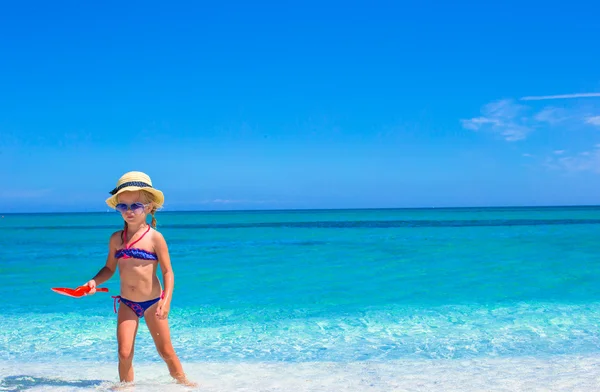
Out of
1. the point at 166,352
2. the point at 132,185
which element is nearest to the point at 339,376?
the point at 166,352

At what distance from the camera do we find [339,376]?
15.4 ft

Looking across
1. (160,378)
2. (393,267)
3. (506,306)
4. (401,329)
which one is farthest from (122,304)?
(393,267)

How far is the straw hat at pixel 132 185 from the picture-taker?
3613mm

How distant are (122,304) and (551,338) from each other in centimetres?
462

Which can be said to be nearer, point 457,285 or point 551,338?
point 551,338

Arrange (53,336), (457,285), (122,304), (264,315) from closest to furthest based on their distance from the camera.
Answer: (122,304)
(53,336)
(264,315)
(457,285)

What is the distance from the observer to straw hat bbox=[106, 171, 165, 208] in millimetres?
3613

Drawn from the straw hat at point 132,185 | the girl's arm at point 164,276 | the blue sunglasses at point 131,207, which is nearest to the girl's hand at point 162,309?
the girl's arm at point 164,276

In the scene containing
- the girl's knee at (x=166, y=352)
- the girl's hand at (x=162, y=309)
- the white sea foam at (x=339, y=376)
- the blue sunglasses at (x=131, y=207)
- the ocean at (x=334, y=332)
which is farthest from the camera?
the ocean at (x=334, y=332)

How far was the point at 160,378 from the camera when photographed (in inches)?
178

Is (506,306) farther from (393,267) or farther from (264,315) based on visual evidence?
(393,267)

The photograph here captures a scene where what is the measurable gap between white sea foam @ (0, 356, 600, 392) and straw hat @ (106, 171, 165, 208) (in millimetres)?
1452

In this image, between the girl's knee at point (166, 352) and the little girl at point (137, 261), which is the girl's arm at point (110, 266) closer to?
the little girl at point (137, 261)

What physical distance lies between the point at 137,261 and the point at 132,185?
509 millimetres
